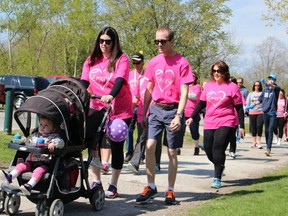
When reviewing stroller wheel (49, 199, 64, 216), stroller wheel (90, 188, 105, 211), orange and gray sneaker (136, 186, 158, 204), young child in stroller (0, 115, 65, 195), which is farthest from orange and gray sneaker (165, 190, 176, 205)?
young child in stroller (0, 115, 65, 195)

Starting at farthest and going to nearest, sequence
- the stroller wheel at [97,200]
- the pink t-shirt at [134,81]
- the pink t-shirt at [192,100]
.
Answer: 1. the pink t-shirt at [192,100]
2. the pink t-shirt at [134,81]
3. the stroller wheel at [97,200]

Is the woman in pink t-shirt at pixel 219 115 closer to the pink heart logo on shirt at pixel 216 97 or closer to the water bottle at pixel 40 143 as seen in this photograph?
the pink heart logo on shirt at pixel 216 97

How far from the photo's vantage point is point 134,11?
40500mm

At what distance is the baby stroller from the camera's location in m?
4.81

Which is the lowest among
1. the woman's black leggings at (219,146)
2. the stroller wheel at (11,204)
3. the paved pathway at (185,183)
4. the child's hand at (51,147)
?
the paved pathway at (185,183)

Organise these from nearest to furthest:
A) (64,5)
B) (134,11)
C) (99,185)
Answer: (99,185), (134,11), (64,5)

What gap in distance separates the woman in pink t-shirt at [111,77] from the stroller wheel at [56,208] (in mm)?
1100

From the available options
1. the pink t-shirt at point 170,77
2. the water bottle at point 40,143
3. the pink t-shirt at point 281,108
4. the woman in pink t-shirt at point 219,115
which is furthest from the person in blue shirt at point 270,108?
the water bottle at point 40,143

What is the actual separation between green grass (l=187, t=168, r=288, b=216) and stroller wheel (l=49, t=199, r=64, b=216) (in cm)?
154

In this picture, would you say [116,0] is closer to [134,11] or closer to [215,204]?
[134,11]

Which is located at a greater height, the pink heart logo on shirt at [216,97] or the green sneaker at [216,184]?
the pink heart logo on shirt at [216,97]

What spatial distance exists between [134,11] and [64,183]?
36.4 metres

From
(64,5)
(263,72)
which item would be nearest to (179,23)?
(64,5)

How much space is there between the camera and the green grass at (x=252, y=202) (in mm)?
5645
